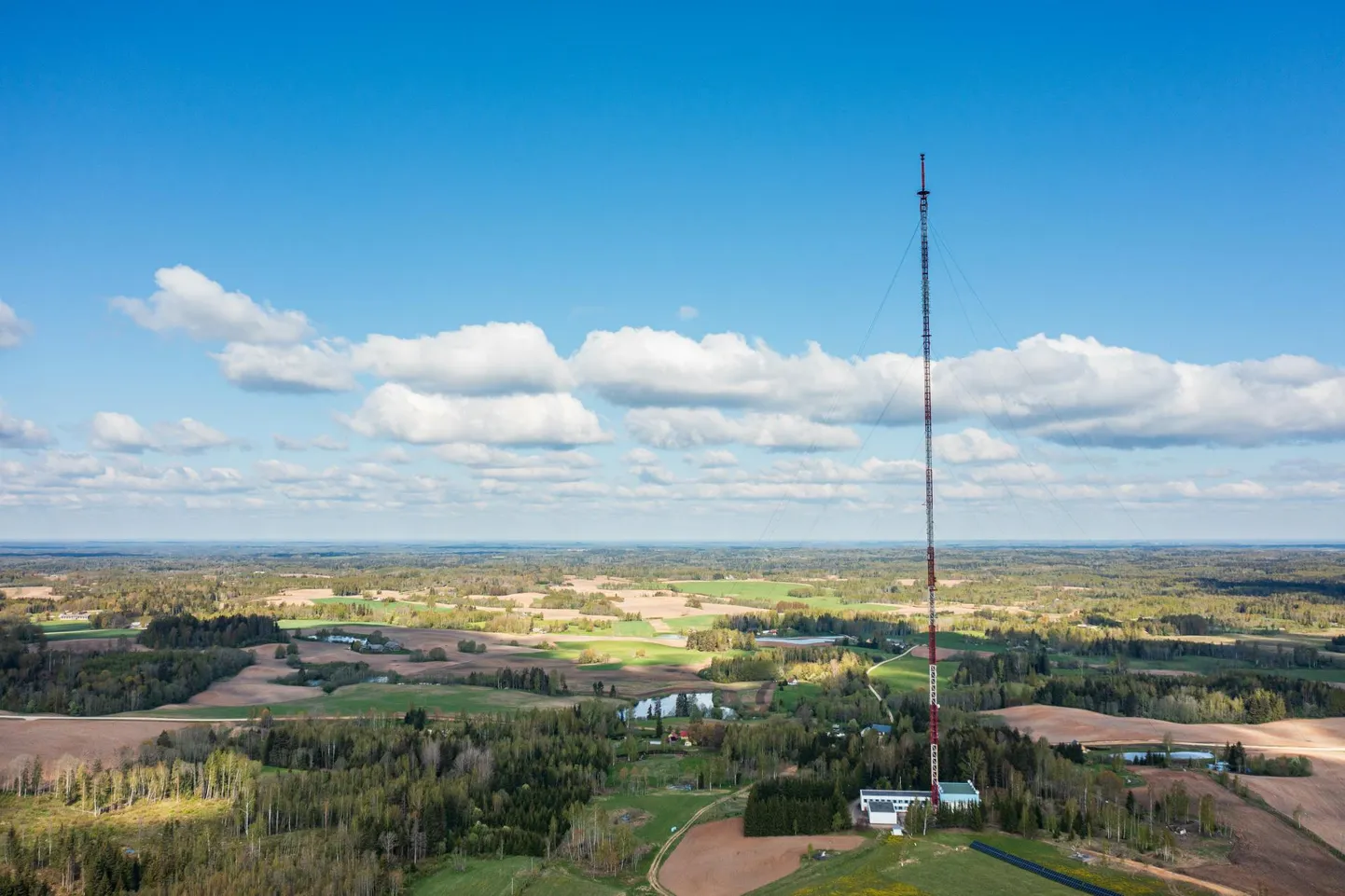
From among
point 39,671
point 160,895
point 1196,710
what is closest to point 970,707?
point 1196,710

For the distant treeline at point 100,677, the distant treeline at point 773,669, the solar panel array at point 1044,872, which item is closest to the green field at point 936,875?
the solar panel array at point 1044,872

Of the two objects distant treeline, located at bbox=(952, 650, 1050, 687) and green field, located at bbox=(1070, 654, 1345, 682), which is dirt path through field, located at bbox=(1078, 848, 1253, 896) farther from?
green field, located at bbox=(1070, 654, 1345, 682)

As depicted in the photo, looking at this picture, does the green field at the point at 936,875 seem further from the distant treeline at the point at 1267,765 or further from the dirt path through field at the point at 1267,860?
the distant treeline at the point at 1267,765

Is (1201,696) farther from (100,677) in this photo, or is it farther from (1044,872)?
(100,677)

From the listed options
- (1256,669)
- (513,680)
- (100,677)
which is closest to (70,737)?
(100,677)

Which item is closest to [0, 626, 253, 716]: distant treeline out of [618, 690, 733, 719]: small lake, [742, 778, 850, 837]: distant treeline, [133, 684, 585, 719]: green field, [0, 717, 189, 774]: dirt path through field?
[133, 684, 585, 719]: green field
